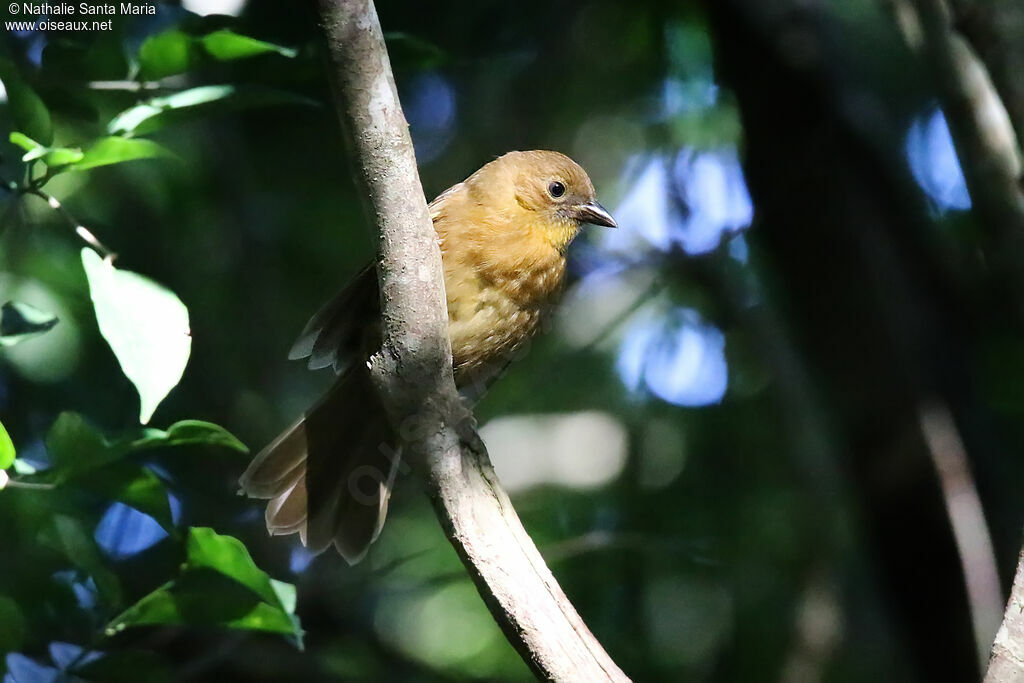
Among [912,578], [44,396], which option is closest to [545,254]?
[44,396]

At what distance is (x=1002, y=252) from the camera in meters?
3.86

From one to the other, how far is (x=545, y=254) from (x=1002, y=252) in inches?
61.3

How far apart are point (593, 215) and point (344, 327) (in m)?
1.07

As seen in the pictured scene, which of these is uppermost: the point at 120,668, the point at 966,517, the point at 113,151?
the point at 113,151

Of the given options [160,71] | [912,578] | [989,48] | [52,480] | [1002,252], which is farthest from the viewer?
[912,578]

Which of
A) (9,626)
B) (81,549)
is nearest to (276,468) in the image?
(81,549)

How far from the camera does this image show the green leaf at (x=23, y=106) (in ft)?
8.45

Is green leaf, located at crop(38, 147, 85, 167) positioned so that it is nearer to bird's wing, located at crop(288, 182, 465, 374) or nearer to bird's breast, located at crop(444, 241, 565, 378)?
bird's wing, located at crop(288, 182, 465, 374)

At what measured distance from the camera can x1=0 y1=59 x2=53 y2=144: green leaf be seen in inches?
101

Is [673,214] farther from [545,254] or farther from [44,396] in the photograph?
[44,396]

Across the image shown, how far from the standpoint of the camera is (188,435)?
2602 mm

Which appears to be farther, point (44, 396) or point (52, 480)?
point (44, 396)

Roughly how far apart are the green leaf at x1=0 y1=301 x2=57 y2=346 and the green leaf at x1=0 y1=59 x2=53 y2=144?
407 millimetres

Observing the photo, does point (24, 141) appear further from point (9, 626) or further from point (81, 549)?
point (9, 626)
